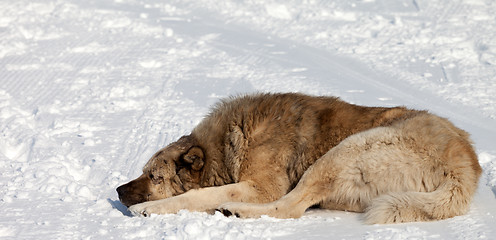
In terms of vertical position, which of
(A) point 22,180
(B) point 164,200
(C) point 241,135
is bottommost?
(A) point 22,180

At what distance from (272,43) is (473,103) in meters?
3.60

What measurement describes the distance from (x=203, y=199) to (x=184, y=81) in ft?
13.1

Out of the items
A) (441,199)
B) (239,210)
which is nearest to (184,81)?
(239,210)

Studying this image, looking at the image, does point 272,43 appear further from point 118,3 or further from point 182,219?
point 182,219

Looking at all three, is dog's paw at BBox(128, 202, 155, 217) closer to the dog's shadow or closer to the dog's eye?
the dog's shadow

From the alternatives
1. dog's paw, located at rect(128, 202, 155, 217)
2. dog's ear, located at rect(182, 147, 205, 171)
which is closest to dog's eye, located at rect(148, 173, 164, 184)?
dog's ear, located at rect(182, 147, 205, 171)

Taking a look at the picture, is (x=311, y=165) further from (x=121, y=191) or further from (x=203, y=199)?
(x=121, y=191)

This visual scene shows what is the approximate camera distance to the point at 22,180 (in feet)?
17.5

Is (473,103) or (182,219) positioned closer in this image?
(182,219)

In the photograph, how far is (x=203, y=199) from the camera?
4.73 m

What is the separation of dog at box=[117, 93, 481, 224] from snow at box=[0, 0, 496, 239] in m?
0.18

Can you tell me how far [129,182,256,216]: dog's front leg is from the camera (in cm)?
465

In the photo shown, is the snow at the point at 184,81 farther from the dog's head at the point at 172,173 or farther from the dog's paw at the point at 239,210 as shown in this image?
the dog's head at the point at 172,173

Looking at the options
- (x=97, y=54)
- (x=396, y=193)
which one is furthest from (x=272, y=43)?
(x=396, y=193)
